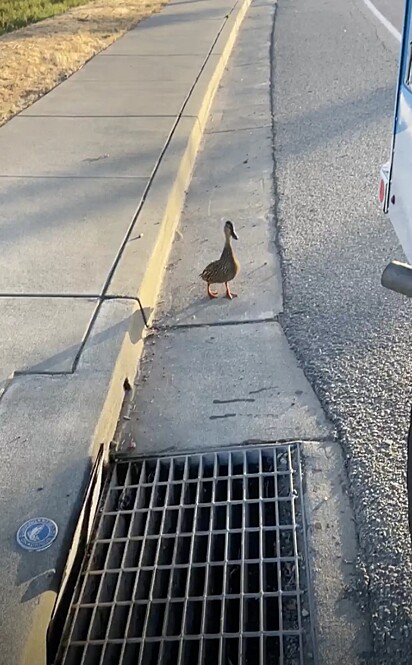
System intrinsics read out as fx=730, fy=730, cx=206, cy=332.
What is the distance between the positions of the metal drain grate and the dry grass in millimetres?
5442

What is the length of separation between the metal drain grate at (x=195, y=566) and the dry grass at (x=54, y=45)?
5.44 metres

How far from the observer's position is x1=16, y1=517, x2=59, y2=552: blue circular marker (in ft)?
8.13

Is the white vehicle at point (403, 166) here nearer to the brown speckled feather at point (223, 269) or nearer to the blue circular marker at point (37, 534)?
the brown speckled feather at point (223, 269)

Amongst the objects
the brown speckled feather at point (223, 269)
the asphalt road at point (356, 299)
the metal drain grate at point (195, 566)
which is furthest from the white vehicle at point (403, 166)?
the metal drain grate at point (195, 566)

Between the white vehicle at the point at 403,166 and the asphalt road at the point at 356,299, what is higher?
the white vehicle at the point at 403,166

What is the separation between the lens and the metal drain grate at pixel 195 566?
236cm

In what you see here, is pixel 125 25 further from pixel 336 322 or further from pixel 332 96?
pixel 336 322

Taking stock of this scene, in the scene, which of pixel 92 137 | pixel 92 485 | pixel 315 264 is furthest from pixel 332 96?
pixel 92 485

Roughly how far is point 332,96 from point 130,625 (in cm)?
721

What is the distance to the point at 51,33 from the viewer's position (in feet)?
38.1

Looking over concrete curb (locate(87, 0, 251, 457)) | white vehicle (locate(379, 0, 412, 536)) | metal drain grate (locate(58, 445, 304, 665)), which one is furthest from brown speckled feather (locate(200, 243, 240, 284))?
metal drain grate (locate(58, 445, 304, 665))

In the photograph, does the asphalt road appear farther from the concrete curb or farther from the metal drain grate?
the concrete curb

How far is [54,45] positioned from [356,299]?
26.5ft

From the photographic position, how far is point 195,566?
2.64 m
